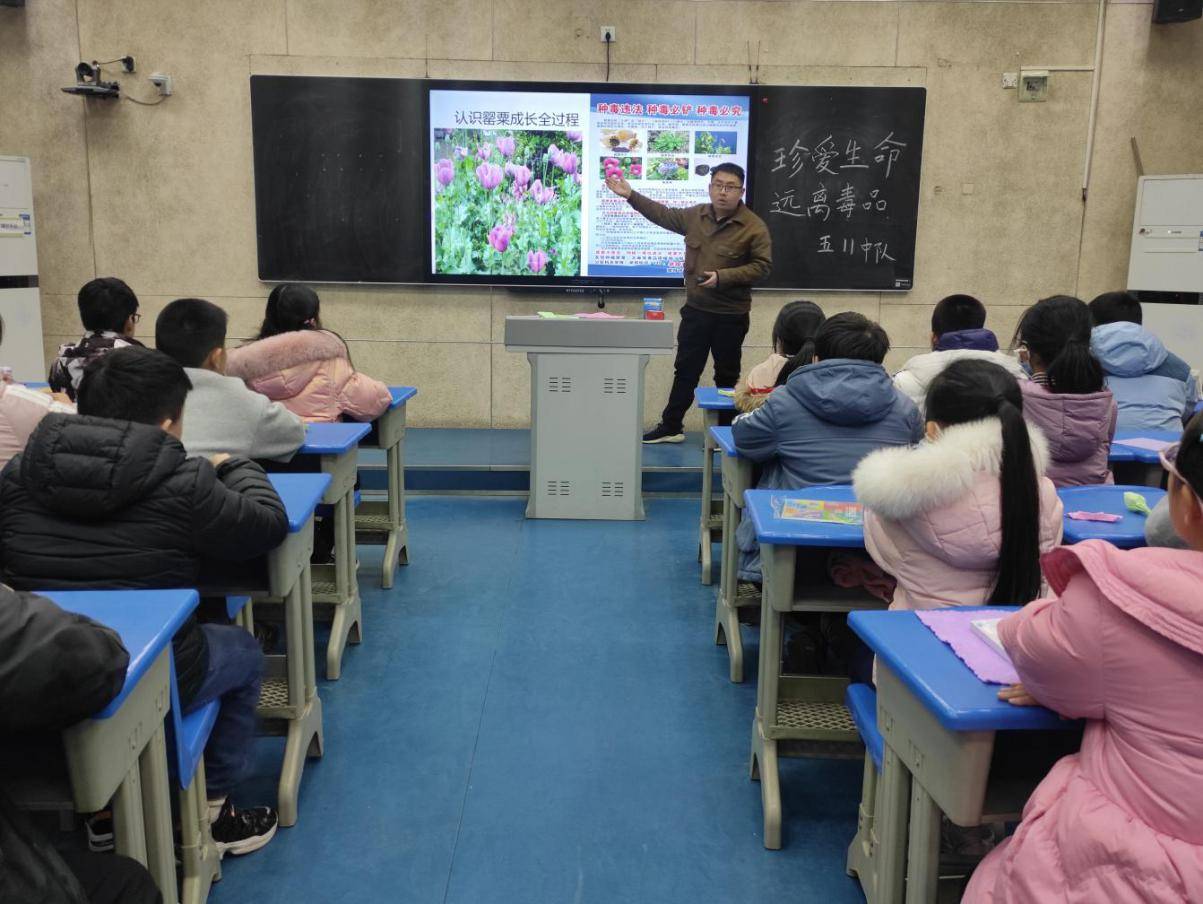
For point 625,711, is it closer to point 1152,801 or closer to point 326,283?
point 1152,801

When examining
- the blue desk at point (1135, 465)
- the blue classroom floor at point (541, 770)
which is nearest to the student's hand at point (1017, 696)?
the blue classroom floor at point (541, 770)

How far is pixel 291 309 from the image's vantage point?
3.55 metres

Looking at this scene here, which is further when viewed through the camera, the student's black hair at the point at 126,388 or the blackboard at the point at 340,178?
the blackboard at the point at 340,178

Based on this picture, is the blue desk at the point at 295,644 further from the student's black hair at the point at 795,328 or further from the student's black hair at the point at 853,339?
the student's black hair at the point at 795,328

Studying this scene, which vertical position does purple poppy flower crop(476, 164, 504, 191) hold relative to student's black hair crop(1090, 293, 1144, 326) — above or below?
above

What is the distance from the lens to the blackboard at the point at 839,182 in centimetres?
618

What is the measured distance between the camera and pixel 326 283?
639 cm

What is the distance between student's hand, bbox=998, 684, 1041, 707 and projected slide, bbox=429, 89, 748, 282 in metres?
5.20

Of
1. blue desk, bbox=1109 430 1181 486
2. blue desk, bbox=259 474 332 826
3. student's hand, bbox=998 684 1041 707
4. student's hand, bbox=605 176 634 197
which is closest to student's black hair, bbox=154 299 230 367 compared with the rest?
blue desk, bbox=259 474 332 826

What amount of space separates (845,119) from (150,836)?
5707 mm

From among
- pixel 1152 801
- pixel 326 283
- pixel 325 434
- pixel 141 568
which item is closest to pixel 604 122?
pixel 326 283

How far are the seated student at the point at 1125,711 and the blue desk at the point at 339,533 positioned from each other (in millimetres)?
2180

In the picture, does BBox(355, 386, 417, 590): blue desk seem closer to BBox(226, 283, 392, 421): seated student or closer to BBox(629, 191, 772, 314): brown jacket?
BBox(226, 283, 392, 421): seated student

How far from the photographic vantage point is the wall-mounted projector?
6.02m
